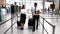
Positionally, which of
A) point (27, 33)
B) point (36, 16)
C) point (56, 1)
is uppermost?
point (56, 1)

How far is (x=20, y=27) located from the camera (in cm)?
653

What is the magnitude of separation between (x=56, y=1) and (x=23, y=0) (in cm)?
506

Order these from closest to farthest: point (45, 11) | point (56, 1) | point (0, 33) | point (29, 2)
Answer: point (0, 33) → point (56, 1) → point (45, 11) → point (29, 2)

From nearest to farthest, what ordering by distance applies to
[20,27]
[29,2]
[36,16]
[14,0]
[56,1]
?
[36,16] < [20,27] < [56,1] < [14,0] < [29,2]

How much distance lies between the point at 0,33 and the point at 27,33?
1129 millimetres

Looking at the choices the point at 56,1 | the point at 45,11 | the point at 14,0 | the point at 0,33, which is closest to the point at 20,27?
the point at 0,33

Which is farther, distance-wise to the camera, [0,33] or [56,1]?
[56,1]

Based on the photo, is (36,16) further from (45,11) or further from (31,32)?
(45,11)

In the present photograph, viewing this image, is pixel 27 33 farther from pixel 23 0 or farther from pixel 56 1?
pixel 23 0

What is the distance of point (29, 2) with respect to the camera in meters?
15.7

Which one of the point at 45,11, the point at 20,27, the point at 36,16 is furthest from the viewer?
the point at 45,11

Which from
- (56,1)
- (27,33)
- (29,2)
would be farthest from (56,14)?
(27,33)

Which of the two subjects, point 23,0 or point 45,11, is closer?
point 45,11

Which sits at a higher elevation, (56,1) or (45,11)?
(56,1)
